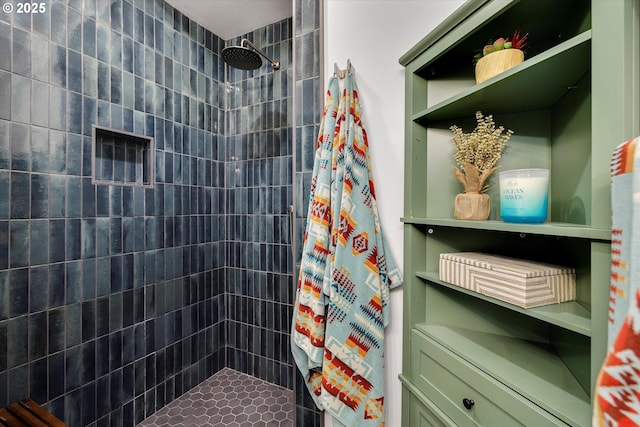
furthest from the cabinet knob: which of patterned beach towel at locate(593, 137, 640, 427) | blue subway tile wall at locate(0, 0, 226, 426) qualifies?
blue subway tile wall at locate(0, 0, 226, 426)

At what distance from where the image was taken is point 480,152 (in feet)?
2.76

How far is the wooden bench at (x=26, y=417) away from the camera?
1.04 metres

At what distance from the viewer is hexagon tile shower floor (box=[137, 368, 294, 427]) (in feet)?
5.63

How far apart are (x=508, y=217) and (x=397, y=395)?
839 millimetres

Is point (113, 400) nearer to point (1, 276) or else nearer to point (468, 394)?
point (1, 276)

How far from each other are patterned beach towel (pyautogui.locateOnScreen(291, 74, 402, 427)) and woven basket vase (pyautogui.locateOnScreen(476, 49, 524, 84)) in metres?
0.44

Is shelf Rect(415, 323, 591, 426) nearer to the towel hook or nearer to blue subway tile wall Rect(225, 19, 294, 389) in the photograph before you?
the towel hook

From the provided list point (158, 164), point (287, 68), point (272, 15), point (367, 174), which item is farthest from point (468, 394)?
point (272, 15)

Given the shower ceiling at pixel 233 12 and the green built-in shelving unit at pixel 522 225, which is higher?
the shower ceiling at pixel 233 12

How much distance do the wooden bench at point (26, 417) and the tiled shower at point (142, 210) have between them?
0.12 m

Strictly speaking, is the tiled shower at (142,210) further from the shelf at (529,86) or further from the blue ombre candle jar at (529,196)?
the blue ombre candle jar at (529,196)

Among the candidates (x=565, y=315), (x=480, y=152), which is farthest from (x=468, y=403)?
(x=480, y=152)

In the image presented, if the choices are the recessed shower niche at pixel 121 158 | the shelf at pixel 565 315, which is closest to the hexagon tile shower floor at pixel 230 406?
the recessed shower niche at pixel 121 158

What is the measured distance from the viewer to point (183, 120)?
1.97m
